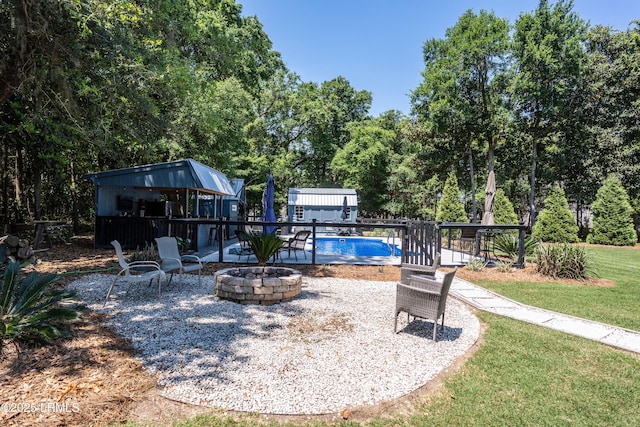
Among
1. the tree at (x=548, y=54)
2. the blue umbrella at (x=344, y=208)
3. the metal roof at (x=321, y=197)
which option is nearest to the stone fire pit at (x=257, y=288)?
the blue umbrella at (x=344, y=208)

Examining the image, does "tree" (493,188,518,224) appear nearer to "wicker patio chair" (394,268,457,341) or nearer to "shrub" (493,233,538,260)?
"shrub" (493,233,538,260)

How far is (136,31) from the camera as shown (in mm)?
7137

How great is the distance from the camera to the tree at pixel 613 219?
1606 centimetres

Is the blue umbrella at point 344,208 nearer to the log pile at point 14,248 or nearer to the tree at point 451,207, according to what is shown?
the tree at point 451,207

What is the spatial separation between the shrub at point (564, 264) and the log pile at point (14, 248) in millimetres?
11624

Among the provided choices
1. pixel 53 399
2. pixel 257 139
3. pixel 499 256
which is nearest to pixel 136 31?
pixel 53 399

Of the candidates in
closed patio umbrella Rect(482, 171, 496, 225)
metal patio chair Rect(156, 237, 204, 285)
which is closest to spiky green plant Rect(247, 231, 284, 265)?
metal patio chair Rect(156, 237, 204, 285)

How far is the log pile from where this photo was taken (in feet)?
23.0

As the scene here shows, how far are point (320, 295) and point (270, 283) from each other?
108cm

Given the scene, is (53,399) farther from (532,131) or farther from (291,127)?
(291,127)

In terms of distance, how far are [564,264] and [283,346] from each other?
23.5ft

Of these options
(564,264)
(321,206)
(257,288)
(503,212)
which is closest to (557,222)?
(503,212)

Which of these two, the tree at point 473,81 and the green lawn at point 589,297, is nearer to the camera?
the green lawn at point 589,297

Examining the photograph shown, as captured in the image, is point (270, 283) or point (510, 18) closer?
point (270, 283)
